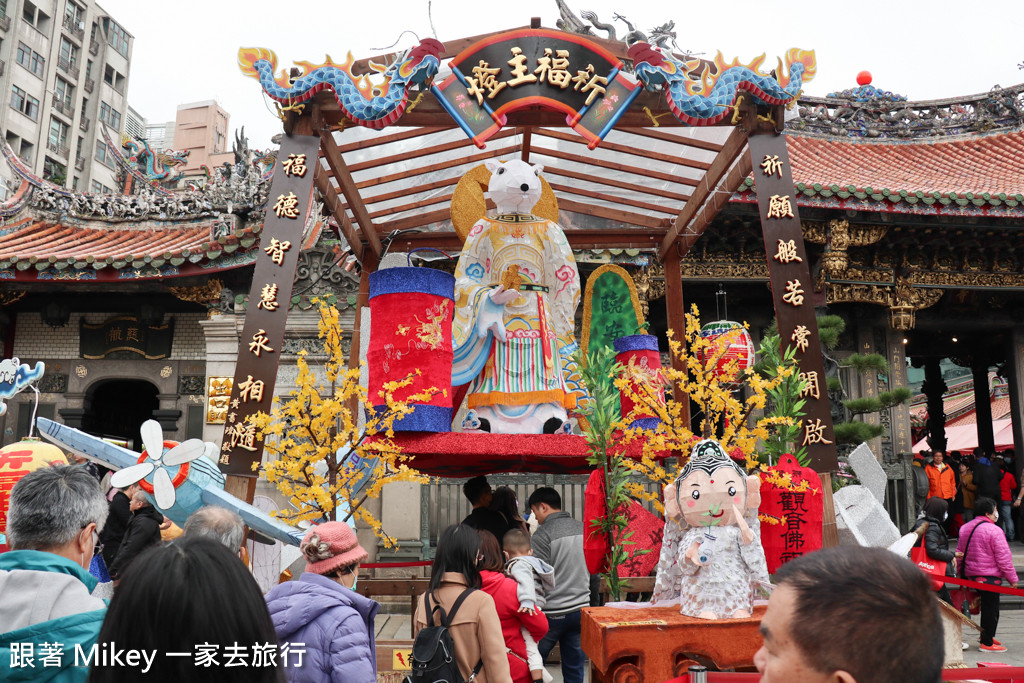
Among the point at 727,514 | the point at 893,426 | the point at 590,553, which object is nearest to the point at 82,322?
the point at 590,553

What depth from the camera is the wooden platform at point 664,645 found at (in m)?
3.69

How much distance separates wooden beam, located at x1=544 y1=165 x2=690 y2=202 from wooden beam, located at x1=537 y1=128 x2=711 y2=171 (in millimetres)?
402

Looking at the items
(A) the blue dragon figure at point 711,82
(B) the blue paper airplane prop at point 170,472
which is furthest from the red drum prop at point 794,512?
(B) the blue paper airplane prop at point 170,472

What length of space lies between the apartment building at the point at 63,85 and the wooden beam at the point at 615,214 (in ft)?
79.9

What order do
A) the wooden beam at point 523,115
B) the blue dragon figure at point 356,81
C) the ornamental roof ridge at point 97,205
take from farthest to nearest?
the ornamental roof ridge at point 97,205, the wooden beam at point 523,115, the blue dragon figure at point 356,81

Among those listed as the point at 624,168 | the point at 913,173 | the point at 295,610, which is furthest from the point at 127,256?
the point at 913,173

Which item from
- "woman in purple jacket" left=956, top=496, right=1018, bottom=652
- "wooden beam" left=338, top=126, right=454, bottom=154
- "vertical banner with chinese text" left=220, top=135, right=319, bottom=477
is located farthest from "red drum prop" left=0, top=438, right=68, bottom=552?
"woman in purple jacket" left=956, top=496, right=1018, bottom=652

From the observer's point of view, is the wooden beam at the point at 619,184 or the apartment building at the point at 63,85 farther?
the apartment building at the point at 63,85

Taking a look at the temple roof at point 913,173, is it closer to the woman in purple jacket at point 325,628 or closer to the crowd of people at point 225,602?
the crowd of people at point 225,602

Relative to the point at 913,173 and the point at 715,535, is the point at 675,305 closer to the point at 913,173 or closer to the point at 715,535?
the point at 715,535

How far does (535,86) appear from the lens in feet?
15.9

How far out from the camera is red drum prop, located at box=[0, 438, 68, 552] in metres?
3.52

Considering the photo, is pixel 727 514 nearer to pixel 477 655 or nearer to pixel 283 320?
pixel 477 655

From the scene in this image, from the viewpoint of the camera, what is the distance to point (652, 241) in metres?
7.20
